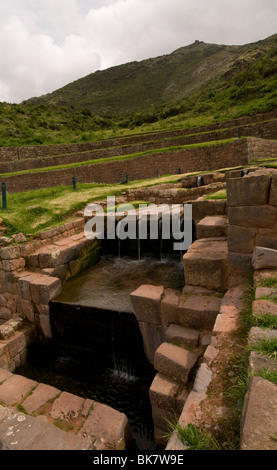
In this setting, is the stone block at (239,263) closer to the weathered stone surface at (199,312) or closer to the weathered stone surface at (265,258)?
the weathered stone surface at (265,258)

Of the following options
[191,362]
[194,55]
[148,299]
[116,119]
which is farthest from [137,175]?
[194,55]

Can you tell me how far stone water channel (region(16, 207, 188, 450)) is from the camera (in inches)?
175

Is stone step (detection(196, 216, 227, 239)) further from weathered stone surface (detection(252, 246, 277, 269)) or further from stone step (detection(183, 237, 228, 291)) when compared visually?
weathered stone surface (detection(252, 246, 277, 269))

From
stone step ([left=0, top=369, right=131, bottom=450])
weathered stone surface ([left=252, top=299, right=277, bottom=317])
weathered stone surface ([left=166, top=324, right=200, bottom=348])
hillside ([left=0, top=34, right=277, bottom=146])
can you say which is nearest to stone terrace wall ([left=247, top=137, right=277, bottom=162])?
hillside ([left=0, top=34, right=277, bottom=146])

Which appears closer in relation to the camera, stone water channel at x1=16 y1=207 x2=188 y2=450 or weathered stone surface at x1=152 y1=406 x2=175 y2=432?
weathered stone surface at x1=152 y1=406 x2=175 y2=432

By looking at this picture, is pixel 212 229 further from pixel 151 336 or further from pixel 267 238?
pixel 151 336

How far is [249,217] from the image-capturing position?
11.8 feet

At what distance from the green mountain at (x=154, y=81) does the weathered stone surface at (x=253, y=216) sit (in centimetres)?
4689

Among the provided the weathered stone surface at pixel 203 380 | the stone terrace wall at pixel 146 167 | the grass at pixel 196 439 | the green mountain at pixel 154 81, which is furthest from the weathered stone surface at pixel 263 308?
the green mountain at pixel 154 81

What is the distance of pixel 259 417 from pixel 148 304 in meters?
2.97

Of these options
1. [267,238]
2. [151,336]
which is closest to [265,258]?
[267,238]

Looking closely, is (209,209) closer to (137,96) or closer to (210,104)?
(210,104)

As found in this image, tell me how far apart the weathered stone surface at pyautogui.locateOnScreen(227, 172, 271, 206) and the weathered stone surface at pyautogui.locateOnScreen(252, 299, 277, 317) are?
148 cm

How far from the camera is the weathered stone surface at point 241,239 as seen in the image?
3689 millimetres
